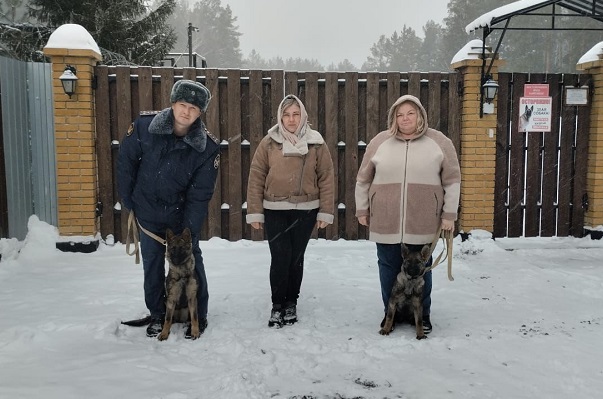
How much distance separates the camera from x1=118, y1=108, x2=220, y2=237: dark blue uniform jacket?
11.1 ft

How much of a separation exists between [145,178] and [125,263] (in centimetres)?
254

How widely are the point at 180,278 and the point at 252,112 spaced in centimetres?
337

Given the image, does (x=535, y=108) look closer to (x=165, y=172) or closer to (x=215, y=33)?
(x=165, y=172)

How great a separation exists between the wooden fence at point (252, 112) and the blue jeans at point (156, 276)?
9.00 ft

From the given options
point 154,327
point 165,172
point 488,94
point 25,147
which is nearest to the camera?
point 165,172

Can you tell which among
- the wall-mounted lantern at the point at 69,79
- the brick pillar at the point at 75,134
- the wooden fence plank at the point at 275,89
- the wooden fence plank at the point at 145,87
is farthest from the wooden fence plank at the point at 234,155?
the wall-mounted lantern at the point at 69,79

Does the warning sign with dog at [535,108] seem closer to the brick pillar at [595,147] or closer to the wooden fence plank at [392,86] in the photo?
the brick pillar at [595,147]

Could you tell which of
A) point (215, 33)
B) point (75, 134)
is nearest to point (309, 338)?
point (75, 134)

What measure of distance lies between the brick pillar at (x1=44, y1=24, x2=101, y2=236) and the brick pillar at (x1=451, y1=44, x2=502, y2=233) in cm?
489

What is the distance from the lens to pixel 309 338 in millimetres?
3480

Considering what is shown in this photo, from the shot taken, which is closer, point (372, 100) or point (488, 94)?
point (488, 94)

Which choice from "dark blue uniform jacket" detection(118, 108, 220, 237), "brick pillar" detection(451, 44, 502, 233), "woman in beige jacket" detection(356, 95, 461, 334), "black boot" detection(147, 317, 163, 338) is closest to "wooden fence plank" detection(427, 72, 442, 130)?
"brick pillar" detection(451, 44, 502, 233)

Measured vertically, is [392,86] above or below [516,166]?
above

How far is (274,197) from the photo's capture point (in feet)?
12.3
